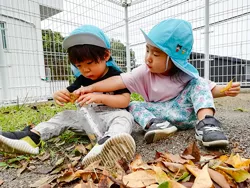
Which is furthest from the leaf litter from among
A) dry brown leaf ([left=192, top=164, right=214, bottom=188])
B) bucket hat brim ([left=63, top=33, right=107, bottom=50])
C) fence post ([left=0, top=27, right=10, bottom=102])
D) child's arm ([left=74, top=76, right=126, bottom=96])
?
fence post ([left=0, top=27, right=10, bottom=102])

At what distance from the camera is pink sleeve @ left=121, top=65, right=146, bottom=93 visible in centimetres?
103

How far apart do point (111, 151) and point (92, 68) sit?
443 millimetres

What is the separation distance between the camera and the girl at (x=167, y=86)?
899 millimetres

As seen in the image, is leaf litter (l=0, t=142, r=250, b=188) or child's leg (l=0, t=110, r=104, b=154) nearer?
leaf litter (l=0, t=142, r=250, b=188)

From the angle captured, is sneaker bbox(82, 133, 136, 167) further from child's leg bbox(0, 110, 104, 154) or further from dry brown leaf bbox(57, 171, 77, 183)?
child's leg bbox(0, 110, 104, 154)

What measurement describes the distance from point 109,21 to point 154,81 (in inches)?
82.7

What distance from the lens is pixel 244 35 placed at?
2.46m

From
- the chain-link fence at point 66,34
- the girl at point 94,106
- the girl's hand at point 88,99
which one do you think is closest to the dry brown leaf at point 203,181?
the girl at point 94,106

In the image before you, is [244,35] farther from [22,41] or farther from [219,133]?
[22,41]

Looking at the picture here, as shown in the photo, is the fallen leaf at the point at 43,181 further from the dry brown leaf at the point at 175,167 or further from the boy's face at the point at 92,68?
the boy's face at the point at 92,68

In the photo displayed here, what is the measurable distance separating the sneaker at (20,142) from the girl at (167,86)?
239mm

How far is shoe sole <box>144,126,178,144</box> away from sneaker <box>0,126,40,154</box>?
424mm

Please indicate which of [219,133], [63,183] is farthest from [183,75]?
[63,183]

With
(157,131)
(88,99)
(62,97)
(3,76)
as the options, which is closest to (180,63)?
(157,131)
